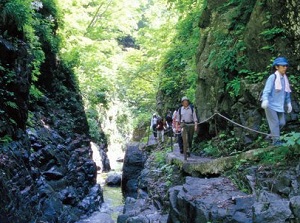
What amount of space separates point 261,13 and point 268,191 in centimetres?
518

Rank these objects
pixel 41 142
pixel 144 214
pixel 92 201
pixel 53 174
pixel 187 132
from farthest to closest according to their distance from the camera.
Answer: pixel 92 201 < pixel 53 174 < pixel 41 142 < pixel 187 132 < pixel 144 214

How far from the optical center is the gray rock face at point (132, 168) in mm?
20703

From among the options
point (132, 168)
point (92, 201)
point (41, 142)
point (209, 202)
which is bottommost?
point (92, 201)

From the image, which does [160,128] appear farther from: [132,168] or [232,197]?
[232,197]

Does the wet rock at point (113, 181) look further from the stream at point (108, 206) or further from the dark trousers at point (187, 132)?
the dark trousers at point (187, 132)

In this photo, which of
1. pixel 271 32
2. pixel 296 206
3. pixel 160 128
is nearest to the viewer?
pixel 296 206

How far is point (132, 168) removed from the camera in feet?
69.7

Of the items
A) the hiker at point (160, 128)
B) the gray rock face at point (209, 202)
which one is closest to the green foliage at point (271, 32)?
the gray rock face at point (209, 202)

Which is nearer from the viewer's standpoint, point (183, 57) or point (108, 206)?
point (108, 206)

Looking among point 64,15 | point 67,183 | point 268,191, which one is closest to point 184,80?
point 64,15

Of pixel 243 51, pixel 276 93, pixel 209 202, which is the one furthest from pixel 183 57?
pixel 209 202

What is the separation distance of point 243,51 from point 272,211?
5.69 metres

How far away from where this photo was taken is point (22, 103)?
424 inches

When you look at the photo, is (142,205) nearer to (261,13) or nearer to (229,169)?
(229,169)
